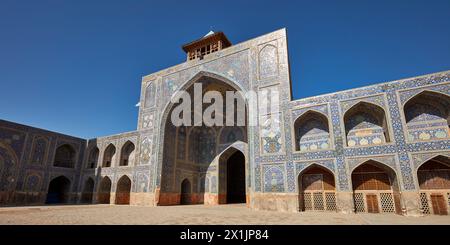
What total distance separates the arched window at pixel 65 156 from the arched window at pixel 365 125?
858 inches

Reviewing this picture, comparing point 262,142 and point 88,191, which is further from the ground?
point 262,142

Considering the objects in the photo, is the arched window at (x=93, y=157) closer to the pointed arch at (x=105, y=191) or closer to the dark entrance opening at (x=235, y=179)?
the pointed arch at (x=105, y=191)

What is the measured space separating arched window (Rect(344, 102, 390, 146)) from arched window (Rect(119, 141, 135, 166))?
1565cm

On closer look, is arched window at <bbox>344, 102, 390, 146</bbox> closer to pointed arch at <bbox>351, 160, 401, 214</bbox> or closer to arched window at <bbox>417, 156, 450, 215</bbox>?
pointed arch at <bbox>351, 160, 401, 214</bbox>

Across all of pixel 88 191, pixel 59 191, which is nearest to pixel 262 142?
pixel 88 191

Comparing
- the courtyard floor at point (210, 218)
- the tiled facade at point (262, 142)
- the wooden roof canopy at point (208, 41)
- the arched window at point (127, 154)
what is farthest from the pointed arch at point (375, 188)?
the arched window at point (127, 154)

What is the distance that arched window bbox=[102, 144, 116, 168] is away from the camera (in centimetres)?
2055

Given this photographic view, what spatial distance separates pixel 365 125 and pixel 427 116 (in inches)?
89.0

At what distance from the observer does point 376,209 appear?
10141mm

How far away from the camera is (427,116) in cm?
1002

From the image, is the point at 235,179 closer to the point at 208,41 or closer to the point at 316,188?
the point at 316,188

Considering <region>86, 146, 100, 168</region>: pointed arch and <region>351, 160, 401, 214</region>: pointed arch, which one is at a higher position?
<region>86, 146, 100, 168</region>: pointed arch

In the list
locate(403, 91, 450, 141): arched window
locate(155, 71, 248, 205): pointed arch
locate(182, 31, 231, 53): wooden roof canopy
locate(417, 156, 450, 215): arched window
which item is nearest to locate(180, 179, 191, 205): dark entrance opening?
locate(155, 71, 248, 205): pointed arch
